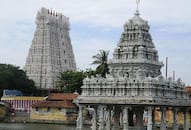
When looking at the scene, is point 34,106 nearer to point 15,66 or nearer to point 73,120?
point 73,120

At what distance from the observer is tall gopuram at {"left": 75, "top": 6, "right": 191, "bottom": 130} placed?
99.4ft

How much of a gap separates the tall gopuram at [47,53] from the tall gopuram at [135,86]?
49257mm

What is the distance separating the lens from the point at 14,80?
76.6 meters

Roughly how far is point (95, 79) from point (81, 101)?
1.78 metres

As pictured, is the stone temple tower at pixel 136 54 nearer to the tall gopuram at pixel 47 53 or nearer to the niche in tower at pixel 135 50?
the niche in tower at pixel 135 50

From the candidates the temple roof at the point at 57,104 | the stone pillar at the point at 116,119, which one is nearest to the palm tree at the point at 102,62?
the temple roof at the point at 57,104

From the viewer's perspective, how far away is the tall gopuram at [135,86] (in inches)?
1193

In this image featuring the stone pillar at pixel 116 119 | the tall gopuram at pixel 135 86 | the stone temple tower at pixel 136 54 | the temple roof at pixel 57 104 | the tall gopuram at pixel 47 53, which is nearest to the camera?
the tall gopuram at pixel 135 86

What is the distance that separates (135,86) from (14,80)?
159 ft

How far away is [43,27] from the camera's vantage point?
84.9 m

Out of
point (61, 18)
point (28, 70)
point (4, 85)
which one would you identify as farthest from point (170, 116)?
point (61, 18)

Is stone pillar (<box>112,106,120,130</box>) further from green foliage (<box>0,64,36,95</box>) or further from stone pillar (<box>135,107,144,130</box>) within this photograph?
green foliage (<box>0,64,36,95</box>)

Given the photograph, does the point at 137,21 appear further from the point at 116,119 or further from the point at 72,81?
the point at 72,81

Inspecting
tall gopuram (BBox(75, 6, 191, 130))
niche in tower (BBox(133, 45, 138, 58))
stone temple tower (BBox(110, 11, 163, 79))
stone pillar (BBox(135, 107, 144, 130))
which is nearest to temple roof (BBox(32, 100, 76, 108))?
tall gopuram (BBox(75, 6, 191, 130))
